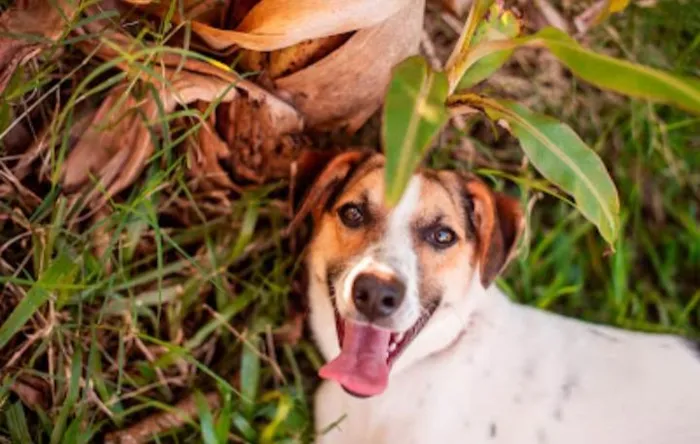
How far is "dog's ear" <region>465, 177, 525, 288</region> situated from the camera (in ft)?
10.2

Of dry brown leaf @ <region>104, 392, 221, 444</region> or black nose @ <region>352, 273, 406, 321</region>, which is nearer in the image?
black nose @ <region>352, 273, 406, 321</region>

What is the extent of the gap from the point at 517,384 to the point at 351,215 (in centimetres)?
83

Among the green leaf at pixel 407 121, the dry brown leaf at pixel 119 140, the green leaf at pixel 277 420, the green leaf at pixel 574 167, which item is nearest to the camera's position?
the green leaf at pixel 407 121

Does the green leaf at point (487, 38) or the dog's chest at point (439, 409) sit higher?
the green leaf at point (487, 38)

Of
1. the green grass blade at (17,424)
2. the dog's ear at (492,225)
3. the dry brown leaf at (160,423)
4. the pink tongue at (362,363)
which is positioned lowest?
the dry brown leaf at (160,423)

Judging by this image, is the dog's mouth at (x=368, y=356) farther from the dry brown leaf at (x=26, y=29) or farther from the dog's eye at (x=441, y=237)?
the dry brown leaf at (x=26, y=29)

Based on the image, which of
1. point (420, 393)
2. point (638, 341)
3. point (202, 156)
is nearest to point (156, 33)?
point (202, 156)

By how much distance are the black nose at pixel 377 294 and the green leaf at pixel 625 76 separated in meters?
0.83

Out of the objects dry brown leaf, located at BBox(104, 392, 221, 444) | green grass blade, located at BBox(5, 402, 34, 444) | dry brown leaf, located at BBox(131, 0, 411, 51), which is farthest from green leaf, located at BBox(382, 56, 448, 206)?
green grass blade, located at BBox(5, 402, 34, 444)

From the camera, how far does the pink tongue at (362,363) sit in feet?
9.95

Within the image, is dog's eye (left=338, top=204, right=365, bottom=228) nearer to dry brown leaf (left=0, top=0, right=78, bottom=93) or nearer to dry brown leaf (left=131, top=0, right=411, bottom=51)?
dry brown leaf (left=131, top=0, right=411, bottom=51)

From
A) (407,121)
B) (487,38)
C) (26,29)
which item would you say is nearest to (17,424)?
(26,29)

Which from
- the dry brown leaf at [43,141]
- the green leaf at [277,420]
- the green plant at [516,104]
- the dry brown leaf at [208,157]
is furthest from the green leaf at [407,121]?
the green leaf at [277,420]

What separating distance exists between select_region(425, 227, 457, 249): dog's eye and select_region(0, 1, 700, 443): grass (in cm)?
35
